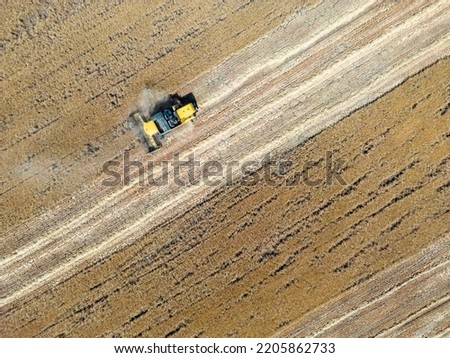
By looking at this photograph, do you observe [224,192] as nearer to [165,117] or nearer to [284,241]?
[284,241]

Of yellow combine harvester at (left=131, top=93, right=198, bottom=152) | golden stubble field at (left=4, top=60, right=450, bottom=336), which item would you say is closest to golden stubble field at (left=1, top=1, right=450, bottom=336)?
golden stubble field at (left=4, top=60, right=450, bottom=336)

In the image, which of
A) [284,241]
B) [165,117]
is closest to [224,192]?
[284,241]

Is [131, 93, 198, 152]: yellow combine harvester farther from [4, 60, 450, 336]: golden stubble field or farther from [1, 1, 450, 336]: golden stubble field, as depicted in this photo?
[4, 60, 450, 336]: golden stubble field

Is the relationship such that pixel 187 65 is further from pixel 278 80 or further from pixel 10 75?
pixel 10 75

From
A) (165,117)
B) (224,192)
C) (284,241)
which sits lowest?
(284,241)

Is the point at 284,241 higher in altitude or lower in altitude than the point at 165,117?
lower

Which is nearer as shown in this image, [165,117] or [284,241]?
[165,117]
